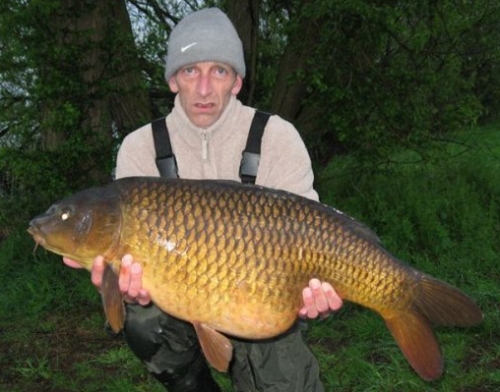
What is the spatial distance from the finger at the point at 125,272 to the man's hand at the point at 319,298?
427 mm

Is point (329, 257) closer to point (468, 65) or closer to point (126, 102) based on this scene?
point (126, 102)

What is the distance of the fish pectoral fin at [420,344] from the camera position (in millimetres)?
1732

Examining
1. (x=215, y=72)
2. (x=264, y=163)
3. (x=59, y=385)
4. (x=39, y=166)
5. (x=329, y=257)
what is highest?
(x=215, y=72)

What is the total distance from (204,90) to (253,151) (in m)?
0.23

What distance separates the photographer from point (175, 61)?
2029mm

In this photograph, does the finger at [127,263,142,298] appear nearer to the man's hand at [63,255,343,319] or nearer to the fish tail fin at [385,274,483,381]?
the man's hand at [63,255,343,319]

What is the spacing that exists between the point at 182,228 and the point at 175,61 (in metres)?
0.60

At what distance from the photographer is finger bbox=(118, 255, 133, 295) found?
1.67 m

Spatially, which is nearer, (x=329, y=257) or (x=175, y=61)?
(x=329, y=257)

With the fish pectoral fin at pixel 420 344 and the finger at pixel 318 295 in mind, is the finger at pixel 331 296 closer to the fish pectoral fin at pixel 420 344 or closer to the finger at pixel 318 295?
the finger at pixel 318 295

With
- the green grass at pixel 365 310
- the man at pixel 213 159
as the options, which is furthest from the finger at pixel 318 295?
the green grass at pixel 365 310

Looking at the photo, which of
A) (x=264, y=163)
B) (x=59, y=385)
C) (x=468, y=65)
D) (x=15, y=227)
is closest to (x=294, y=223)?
(x=264, y=163)

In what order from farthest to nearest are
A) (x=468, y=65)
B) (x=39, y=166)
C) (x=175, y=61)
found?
1. (x=468, y=65)
2. (x=39, y=166)
3. (x=175, y=61)

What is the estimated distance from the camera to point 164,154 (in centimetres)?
205
